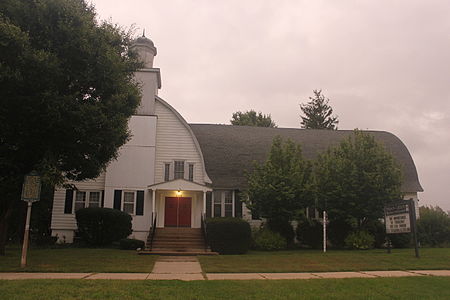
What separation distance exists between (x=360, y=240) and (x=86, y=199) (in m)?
15.9

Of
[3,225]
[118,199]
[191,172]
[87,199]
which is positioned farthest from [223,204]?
[3,225]

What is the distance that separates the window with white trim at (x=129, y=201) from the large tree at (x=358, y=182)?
1074cm

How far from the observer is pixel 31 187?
12.6 m

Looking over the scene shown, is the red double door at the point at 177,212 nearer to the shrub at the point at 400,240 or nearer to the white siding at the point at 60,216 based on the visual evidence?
the white siding at the point at 60,216

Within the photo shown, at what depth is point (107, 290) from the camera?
8.05 meters

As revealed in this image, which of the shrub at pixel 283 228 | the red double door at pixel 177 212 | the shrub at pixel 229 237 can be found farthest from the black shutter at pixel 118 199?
the shrub at pixel 283 228

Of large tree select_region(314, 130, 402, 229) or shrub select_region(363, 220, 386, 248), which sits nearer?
large tree select_region(314, 130, 402, 229)

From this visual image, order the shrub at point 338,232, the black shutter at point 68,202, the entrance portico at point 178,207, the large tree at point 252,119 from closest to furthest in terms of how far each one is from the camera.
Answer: the black shutter at point 68,202 → the shrub at point 338,232 → the entrance portico at point 178,207 → the large tree at point 252,119

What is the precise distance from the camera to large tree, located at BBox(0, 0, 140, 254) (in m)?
12.6

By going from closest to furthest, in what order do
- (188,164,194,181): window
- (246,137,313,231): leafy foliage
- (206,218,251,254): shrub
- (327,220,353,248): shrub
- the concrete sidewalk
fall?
1. the concrete sidewalk
2. (206,218,251,254): shrub
3. (246,137,313,231): leafy foliage
4. (327,220,353,248): shrub
5. (188,164,194,181): window

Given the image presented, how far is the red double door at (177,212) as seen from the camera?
24.6m

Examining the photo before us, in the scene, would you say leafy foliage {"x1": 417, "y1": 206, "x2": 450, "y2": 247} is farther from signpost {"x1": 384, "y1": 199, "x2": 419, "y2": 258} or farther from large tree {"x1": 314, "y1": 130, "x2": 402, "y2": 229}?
signpost {"x1": 384, "y1": 199, "x2": 419, "y2": 258}

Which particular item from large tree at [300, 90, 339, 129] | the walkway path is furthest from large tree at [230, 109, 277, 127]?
the walkway path

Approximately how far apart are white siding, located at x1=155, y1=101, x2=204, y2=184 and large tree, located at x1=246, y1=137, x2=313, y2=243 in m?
4.26
